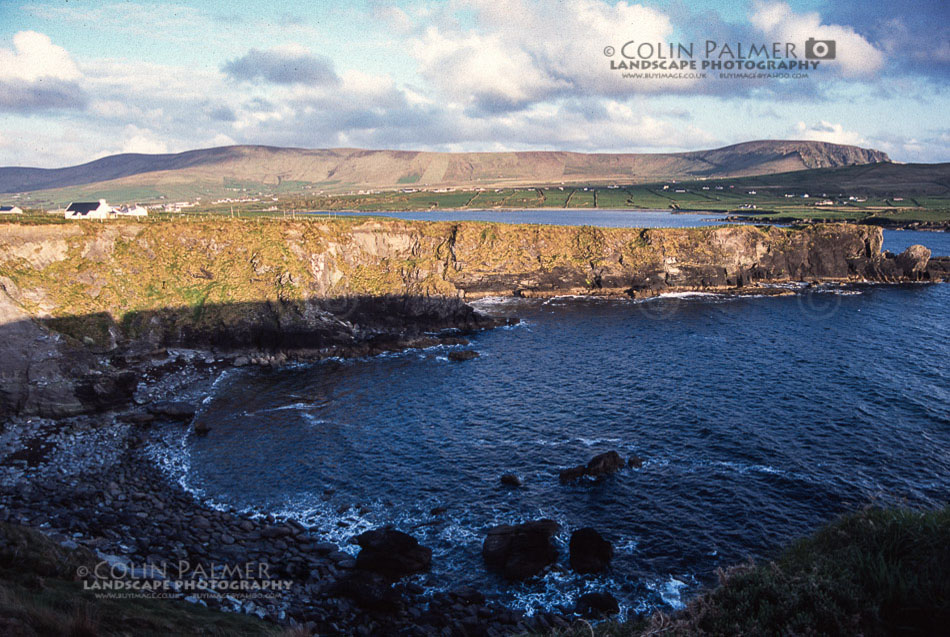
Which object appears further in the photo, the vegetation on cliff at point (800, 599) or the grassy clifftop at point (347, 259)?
the grassy clifftop at point (347, 259)

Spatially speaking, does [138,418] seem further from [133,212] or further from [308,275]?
[133,212]

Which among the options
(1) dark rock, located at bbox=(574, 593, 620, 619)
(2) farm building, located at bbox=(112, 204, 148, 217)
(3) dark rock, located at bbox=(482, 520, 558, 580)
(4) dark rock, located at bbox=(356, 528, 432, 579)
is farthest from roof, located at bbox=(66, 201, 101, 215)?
(1) dark rock, located at bbox=(574, 593, 620, 619)

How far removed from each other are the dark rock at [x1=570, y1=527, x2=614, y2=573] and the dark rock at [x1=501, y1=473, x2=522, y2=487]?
7.39 meters

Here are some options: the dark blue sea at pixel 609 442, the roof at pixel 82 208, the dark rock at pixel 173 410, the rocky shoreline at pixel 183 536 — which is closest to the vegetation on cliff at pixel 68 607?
the rocky shoreline at pixel 183 536

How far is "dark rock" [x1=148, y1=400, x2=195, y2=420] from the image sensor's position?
4703 cm

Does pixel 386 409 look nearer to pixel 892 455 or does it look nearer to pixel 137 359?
pixel 137 359

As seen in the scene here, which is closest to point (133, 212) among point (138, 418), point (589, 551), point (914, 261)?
point (138, 418)

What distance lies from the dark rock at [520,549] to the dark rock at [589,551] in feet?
4.08

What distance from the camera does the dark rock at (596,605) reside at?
24.7 metres

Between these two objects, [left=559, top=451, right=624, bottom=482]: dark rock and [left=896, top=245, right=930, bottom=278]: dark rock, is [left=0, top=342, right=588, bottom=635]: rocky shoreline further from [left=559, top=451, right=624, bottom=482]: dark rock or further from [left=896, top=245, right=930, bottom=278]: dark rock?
[left=896, top=245, right=930, bottom=278]: dark rock

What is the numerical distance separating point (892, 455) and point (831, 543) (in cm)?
2774

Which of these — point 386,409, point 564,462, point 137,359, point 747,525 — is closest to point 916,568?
point 747,525

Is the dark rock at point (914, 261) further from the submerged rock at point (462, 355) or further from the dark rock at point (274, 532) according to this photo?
the dark rock at point (274, 532)

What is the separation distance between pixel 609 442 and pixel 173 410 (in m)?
40.0
